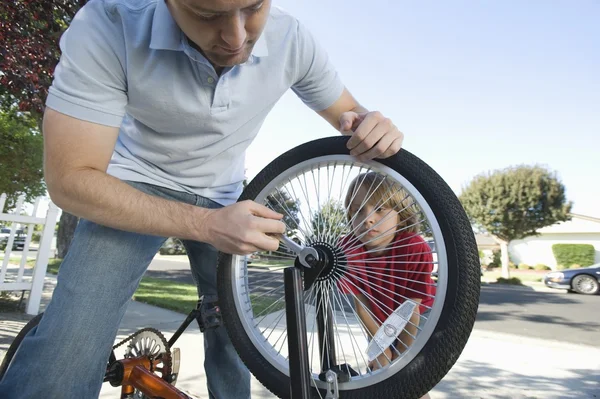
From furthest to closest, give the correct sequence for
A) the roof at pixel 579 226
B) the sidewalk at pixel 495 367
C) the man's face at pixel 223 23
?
the roof at pixel 579 226 < the sidewalk at pixel 495 367 < the man's face at pixel 223 23

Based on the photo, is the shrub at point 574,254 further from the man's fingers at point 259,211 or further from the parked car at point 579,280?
the man's fingers at point 259,211

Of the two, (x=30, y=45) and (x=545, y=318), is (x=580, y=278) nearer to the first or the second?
(x=545, y=318)

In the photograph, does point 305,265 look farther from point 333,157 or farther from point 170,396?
point 170,396

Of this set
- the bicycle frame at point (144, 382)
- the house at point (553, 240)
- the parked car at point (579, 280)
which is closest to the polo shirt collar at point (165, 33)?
the bicycle frame at point (144, 382)

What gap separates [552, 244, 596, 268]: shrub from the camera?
27.1m

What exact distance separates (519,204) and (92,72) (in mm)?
23106

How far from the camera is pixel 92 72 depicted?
1226mm

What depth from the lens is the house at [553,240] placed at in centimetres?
3253

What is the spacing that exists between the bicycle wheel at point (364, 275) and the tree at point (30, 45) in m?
3.09

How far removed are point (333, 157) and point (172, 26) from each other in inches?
23.1

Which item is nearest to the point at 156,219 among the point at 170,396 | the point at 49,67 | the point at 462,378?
the point at 170,396

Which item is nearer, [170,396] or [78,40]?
[78,40]

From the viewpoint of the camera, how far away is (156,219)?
3.73ft

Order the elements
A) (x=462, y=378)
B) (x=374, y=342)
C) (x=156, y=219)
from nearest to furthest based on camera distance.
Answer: (x=156, y=219) < (x=374, y=342) < (x=462, y=378)
